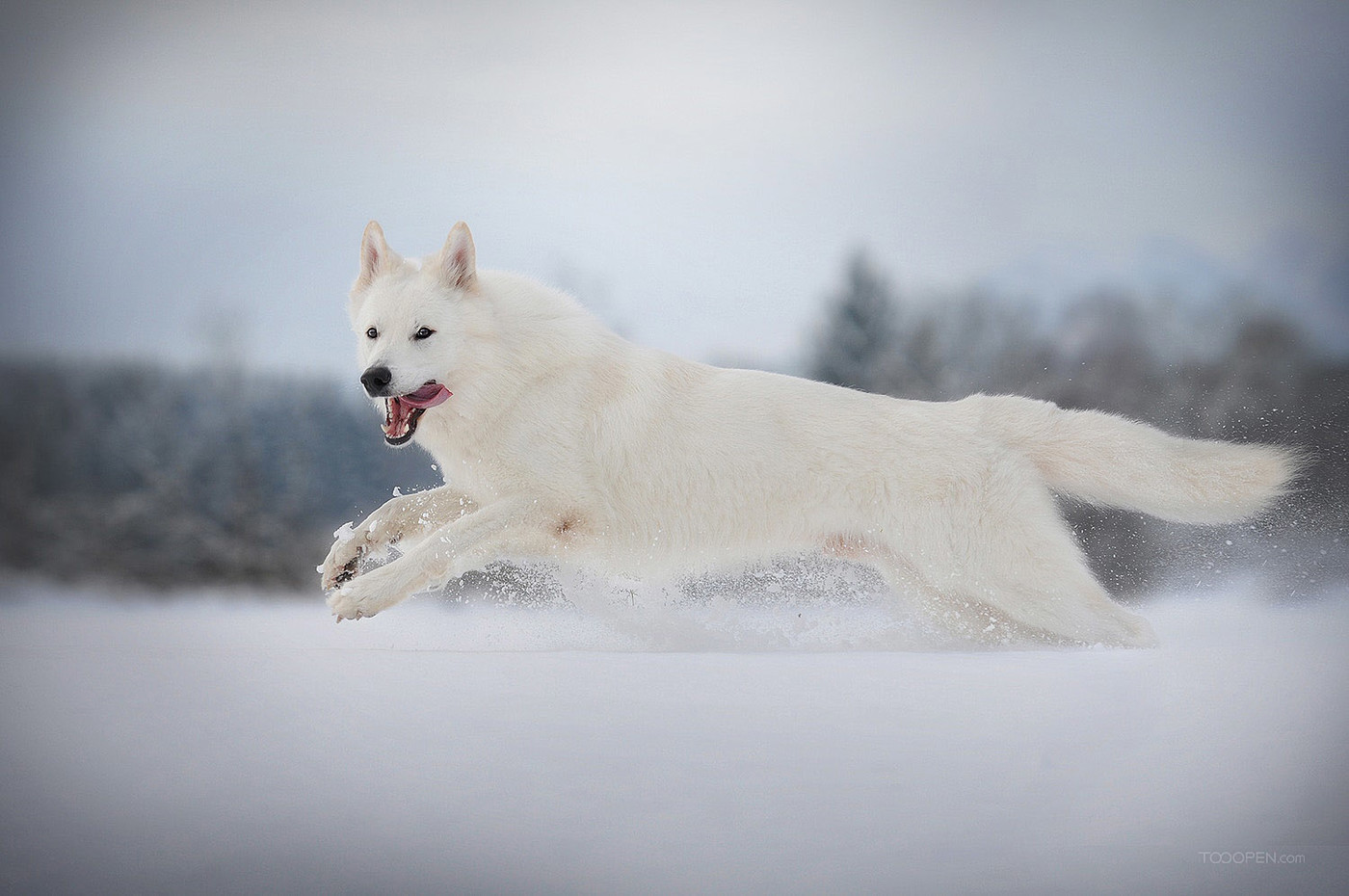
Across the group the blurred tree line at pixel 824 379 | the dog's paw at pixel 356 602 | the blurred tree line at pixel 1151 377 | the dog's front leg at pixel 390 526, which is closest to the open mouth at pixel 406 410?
the dog's front leg at pixel 390 526

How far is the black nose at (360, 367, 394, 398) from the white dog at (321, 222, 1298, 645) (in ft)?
0.56

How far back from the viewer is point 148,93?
4.11 m

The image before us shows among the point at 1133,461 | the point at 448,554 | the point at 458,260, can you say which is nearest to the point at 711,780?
the point at 448,554

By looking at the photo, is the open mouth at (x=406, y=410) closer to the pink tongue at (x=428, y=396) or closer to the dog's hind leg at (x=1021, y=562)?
the pink tongue at (x=428, y=396)

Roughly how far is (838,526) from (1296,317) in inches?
137

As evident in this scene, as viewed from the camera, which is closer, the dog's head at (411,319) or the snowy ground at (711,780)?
the snowy ground at (711,780)

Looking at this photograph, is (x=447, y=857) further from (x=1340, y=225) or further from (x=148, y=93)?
(x=1340, y=225)

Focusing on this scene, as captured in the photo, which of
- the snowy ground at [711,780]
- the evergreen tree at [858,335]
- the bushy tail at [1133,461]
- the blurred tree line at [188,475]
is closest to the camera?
the snowy ground at [711,780]

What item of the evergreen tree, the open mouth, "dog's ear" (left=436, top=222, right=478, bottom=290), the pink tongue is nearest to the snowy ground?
the open mouth

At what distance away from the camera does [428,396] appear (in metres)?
2.88

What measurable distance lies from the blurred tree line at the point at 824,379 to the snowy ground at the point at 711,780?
3.29 feet

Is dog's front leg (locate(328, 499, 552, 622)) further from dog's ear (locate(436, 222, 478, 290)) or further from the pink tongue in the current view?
dog's ear (locate(436, 222, 478, 290))

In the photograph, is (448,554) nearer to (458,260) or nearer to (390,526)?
(390,526)

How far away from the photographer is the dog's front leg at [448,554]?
8.08ft
